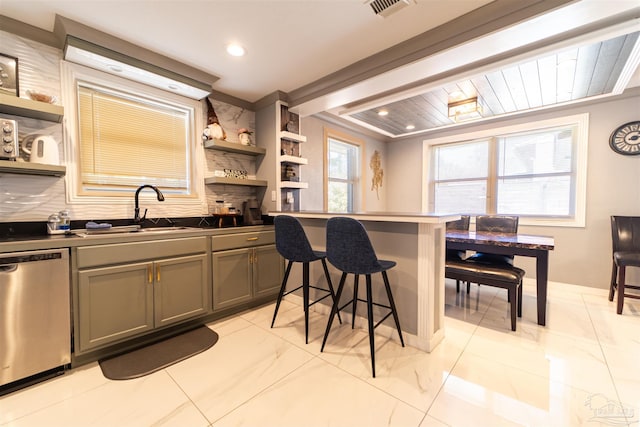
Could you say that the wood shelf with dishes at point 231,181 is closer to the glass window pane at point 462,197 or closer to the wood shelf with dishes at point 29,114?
the wood shelf with dishes at point 29,114

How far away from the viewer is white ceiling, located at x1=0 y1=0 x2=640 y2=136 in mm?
1751

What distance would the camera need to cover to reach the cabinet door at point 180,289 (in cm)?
213

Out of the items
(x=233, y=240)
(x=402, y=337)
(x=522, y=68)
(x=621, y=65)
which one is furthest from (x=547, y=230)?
(x=233, y=240)

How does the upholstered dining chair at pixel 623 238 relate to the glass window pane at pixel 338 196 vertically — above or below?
below

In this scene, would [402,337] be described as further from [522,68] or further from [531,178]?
[531,178]

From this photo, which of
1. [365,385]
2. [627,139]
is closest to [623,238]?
[627,139]

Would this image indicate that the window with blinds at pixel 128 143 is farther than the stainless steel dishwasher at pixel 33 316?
Yes

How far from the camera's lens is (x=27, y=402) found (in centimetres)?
150

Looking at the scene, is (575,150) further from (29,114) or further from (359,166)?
(29,114)

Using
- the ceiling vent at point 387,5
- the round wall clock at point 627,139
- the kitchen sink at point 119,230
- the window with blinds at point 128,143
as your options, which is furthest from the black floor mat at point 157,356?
the round wall clock at point 627,139

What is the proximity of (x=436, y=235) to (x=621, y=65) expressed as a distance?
2.50 m

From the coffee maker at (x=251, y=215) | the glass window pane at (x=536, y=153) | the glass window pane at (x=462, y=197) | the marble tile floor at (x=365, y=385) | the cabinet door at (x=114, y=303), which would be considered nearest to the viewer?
the marble tile floor at (x=365, y=385)

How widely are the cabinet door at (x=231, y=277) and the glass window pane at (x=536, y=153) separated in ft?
13.9

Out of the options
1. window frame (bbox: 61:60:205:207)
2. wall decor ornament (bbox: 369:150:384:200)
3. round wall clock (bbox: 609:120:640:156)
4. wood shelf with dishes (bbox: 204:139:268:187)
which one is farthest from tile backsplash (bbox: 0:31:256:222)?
round wall clock (bbox: 609:120:640:156)
